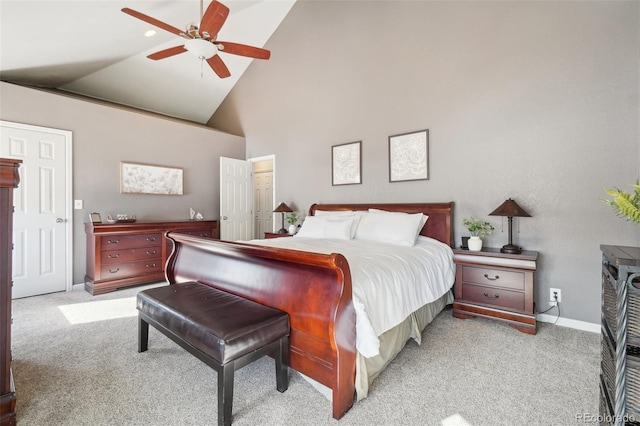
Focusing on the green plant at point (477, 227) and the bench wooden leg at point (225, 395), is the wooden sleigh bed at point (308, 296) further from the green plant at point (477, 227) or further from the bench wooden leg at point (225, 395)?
the green plant at point (477, 227)

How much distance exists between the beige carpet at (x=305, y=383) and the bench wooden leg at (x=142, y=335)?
54 mm

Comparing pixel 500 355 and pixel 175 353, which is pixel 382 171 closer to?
pixel 500 355

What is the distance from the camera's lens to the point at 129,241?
409 centimetres

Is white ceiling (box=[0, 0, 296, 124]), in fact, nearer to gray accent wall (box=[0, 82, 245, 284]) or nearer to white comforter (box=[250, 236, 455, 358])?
gray accent wall (box=[0, 82, 245, 284])

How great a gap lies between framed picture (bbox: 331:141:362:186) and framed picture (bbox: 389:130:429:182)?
509 millimetres

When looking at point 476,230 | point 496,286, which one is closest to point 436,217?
point 476,230

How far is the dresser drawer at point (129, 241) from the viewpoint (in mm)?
3889

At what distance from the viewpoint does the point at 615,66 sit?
2.55 m

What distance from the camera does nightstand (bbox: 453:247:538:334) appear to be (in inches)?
103

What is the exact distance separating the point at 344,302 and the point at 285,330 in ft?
1.49

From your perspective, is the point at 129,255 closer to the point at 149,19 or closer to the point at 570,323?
the point at 149,19

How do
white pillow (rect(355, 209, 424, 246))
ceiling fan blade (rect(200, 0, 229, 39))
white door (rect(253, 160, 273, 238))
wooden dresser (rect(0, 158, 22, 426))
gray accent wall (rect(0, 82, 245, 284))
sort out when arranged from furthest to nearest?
white door (rect(253, 160, 273, 238))
gray accent wall (rect(0, 82, 245, 284))
white pillow (rect(355, 209, 424, 246))
ceiling fan blade (rect(200, 0, 229, 39))
wooden dresser (rect(0, 158, 22, 426))

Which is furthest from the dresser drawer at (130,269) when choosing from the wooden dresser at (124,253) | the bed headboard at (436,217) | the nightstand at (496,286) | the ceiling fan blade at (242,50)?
the nightstand at (496,286)

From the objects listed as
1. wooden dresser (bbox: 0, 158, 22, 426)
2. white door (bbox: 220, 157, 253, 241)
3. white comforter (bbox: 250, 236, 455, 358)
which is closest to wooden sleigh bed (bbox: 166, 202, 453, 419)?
white comforter (bbox: 250, 236, 455, 358)
